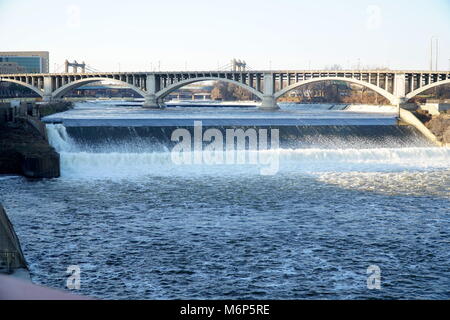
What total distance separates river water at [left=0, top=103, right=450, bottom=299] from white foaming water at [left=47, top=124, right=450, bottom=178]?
94mm

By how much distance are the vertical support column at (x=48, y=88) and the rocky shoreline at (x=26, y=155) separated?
46.2m

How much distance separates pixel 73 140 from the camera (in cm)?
3300

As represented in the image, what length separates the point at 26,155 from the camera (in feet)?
85.0

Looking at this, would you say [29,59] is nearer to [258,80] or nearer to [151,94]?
[151,94]

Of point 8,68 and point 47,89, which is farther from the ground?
point 8,68

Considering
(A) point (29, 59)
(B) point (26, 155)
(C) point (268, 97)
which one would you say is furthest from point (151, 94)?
(A) point (29, 59)

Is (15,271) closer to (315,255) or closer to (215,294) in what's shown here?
(215,294)

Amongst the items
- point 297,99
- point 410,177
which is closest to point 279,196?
point 410,177

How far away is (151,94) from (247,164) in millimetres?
42307

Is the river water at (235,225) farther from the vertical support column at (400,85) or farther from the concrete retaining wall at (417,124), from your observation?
the vertical support column at (400,85)

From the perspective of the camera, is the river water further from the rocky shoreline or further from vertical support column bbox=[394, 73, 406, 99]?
vertical support column bbox=[394, 73, 406, 99]

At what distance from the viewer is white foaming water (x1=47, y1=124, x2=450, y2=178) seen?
27562 mm

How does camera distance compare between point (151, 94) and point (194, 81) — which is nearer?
point (194, 81)

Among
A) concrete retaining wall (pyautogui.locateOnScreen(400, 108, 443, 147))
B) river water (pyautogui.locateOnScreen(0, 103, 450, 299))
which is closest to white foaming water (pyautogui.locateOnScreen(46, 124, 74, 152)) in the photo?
river water (pyautogui.locateOnScreen(0, 103, 450, 299))
